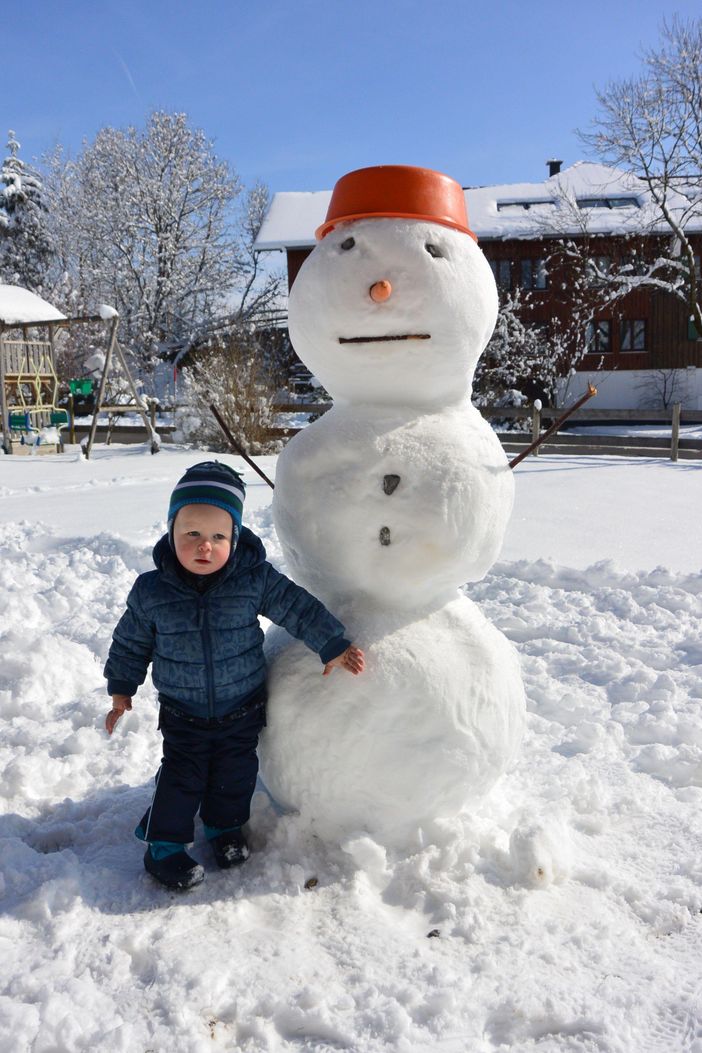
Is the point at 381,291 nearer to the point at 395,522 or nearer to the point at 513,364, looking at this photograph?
the point at 395,522

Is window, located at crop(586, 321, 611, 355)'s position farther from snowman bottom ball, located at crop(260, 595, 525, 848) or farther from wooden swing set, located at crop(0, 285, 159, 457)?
snowman bottom ball, located at crop(260, 595, 525, 848)

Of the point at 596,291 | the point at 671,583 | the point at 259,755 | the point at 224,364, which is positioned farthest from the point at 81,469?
the point at 596,291

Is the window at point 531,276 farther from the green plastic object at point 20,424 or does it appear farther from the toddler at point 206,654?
the toddler at point 206,654

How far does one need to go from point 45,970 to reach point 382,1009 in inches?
31.6

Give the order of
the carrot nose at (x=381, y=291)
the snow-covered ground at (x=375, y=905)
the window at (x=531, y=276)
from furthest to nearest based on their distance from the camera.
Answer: the window at (x=531, y=276) < the carrot nose at (x=381, y=291) < the snow-covered ground at (x=375, y=905)

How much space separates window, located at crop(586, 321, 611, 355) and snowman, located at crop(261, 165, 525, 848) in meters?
27.2

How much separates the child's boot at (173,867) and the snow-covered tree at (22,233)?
3488 cm

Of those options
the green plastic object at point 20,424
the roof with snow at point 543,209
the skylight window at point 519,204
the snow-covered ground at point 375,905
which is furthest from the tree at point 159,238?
the snow-covered ground at point 375,905

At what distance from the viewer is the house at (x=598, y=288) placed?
25.7 m

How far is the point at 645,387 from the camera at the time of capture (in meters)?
27.4

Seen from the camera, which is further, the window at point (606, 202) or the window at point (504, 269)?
the window at point (606, 202)

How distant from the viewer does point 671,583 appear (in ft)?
17.5

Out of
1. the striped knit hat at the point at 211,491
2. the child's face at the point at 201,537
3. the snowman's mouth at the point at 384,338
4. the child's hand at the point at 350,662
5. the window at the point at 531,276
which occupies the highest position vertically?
the window at the point at 531,276

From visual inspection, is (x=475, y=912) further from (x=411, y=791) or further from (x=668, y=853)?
(x=668, y=853)
